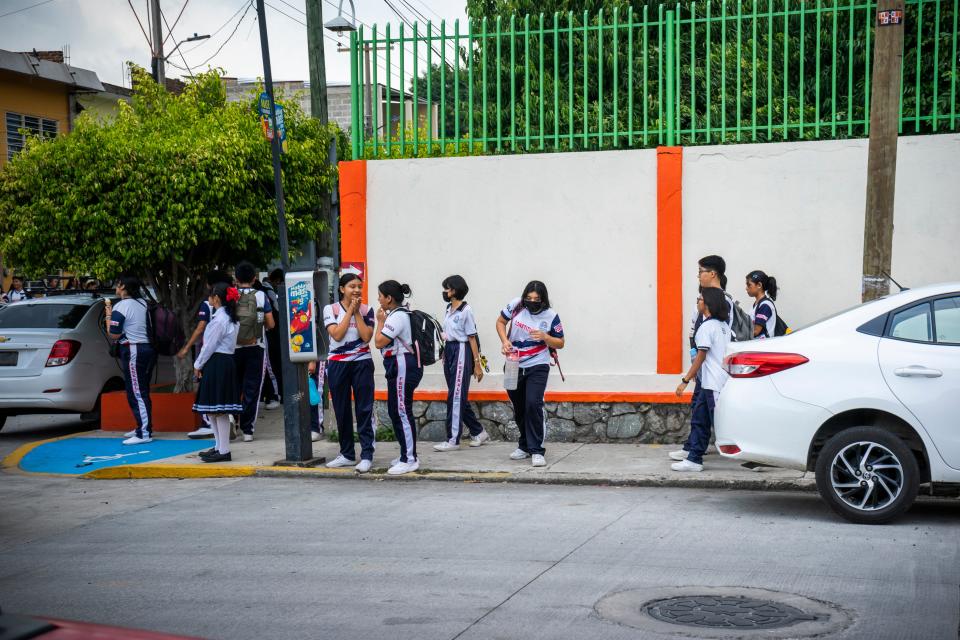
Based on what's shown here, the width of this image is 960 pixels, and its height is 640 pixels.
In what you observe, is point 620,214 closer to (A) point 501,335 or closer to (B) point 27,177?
(A) point 501,335

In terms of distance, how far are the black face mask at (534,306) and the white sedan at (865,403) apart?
2714 mm

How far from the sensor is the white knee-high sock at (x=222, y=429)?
11.0 metres

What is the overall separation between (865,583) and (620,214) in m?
6.10

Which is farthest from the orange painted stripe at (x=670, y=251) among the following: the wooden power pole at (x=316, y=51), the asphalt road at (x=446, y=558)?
the wooden power pole at (x=316, y=51)

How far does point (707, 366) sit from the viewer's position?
378 inches

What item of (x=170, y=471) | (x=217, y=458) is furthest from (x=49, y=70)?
(x=170, y=471)

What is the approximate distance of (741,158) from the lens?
1115 centimetres

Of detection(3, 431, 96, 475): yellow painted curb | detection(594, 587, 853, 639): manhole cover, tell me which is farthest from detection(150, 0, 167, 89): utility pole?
detection(594, 587, 853, 639): manhole cover

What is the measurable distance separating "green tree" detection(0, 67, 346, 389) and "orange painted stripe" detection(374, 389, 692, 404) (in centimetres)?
342

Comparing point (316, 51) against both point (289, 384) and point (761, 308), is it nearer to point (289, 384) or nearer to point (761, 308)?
point (289, 384)

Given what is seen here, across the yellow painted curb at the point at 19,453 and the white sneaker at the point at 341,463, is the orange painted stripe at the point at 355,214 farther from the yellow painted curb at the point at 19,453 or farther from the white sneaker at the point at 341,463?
the yellow painted curb at the point at 19,453

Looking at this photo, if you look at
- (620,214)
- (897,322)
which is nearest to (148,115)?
(620,214)

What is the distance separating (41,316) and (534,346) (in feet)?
21.9

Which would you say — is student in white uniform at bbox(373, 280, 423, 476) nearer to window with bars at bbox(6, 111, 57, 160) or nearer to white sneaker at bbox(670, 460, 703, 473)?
white sneaker at bbox(670, 460, 703, 473)
